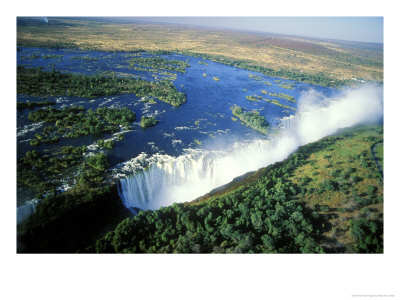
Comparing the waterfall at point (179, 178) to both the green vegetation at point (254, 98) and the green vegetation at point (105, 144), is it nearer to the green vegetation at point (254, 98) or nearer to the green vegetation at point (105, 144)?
the green vegetation at point (105, 144)

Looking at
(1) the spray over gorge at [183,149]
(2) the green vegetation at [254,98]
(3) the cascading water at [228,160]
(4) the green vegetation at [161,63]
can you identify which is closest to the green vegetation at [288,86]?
(1) the spray over gorge at [183,149]

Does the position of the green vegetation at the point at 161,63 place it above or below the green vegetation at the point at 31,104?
above

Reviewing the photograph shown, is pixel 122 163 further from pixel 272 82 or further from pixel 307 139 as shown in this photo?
pixel 272 82

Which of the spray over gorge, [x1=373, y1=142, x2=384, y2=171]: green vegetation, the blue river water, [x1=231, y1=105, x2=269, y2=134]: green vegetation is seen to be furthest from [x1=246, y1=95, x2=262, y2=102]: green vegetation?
[x1=373, y1=142, x2=384, y2=171]: green vegetation

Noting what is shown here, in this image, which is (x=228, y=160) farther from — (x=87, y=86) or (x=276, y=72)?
(x=276, y=72)

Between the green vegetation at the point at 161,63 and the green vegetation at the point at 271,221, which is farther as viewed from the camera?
the green vegetation at the point at 161,63

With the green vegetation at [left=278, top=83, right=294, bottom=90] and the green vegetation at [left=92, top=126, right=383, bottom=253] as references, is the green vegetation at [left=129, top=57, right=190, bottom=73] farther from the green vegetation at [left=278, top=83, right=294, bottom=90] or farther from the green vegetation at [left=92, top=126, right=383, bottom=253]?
the green vegetation at [left=92, top=126, right=383, bottom=253]

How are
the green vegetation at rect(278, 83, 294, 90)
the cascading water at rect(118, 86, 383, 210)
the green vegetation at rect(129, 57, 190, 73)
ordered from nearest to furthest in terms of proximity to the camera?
1. the cascading water at rect(118, 86, 383, 210)
2. the green vegetation at rect(129, 57, 190, 73)
3. the green vegetation at rect(278, 83, 294, 90)

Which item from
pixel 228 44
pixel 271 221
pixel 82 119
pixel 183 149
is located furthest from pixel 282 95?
pixel 82 119
